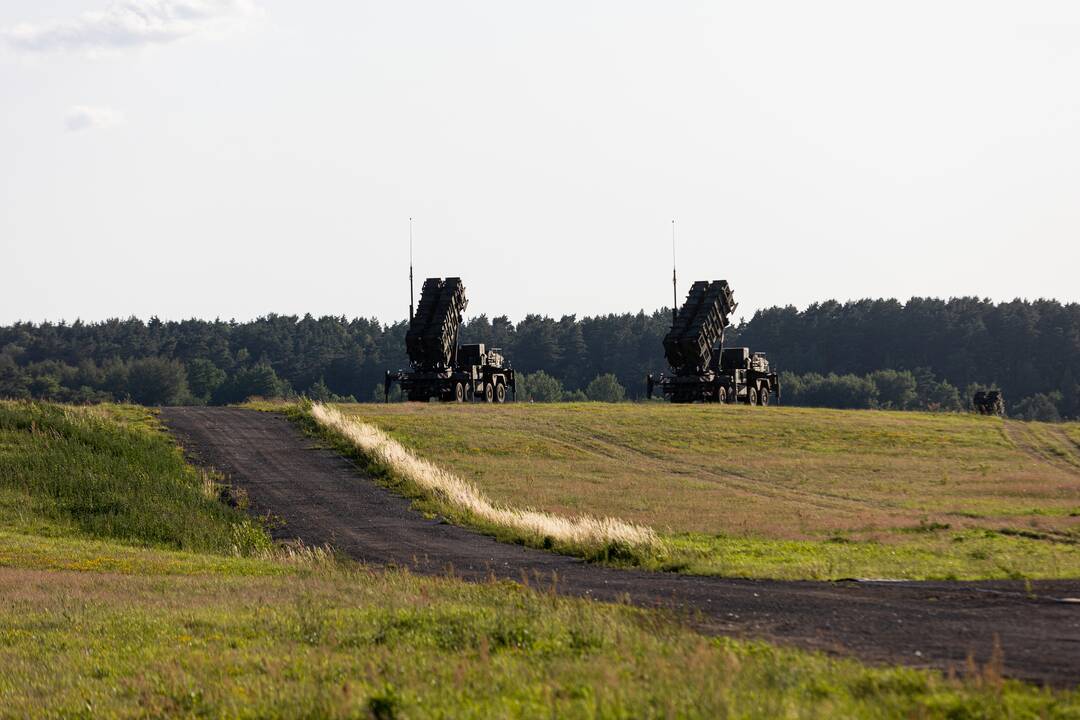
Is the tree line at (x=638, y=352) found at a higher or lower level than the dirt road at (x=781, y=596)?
higher

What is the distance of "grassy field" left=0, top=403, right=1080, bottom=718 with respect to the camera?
31.8ft

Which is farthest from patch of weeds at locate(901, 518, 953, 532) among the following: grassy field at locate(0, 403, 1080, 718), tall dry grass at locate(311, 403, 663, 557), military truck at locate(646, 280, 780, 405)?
military truck at locate(646, 280, 780, 405)

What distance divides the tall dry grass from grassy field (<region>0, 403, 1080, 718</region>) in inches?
179

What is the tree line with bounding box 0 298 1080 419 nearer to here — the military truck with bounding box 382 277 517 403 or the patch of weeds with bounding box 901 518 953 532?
the military truck with bounding box 382 277 517 403

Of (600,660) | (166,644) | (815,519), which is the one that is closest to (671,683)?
(600,660)

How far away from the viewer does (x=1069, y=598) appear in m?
16.1

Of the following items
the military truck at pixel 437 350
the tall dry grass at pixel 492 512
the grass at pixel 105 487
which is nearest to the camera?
the tall dry grass at pixel 492 512

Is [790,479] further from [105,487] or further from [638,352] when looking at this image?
[638,352]

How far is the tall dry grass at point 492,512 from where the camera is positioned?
Result: 2405cm

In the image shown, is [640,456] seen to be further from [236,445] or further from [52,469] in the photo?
[52,469]

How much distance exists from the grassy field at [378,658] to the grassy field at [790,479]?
6875 mm

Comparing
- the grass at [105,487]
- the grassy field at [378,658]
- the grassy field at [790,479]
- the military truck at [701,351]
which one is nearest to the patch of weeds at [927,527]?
Result: the grassy field at [790,479]

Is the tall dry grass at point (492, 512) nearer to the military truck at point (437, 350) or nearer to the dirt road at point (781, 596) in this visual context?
the dirt road at point (781, 596)

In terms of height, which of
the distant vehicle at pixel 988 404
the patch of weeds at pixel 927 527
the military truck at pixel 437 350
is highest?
the military truck at pixel 437 350
